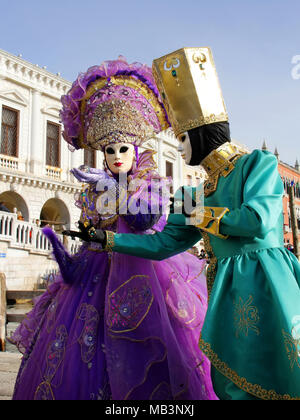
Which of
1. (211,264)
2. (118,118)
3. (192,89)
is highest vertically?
(118,118)

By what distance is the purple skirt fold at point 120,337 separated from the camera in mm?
1759

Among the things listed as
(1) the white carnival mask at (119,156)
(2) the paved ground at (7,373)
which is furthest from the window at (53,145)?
(1) the white carnival mask at (119,156)

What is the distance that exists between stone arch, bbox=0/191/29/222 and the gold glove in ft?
48.9

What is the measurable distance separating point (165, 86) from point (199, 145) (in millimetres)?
315

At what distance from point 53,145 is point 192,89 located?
16.1 metres

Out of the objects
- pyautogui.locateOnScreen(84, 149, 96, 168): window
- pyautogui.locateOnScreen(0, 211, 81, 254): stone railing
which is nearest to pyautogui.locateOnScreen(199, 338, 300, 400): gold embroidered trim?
pyautogui.locateOnScreen(0, 211, 81, 254): stone railing

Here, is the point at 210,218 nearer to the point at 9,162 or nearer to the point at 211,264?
the point at 211,264

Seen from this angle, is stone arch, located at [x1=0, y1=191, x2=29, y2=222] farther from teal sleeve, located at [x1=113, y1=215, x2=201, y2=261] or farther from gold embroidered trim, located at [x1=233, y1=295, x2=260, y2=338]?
gold embroidered trim, located at [x1=233, y1=295, x2=260, y2=338]

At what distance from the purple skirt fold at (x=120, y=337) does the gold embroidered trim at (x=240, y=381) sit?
418 mm

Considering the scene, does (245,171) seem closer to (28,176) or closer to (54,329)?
(54,329)

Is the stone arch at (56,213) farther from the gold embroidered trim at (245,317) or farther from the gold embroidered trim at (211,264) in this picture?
the gold embroidered trim at (245,317)

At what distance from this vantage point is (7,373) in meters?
3.15

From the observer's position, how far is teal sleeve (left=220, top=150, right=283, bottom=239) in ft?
4.59

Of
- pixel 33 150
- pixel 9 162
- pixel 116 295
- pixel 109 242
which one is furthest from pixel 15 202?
pixel 109 242
